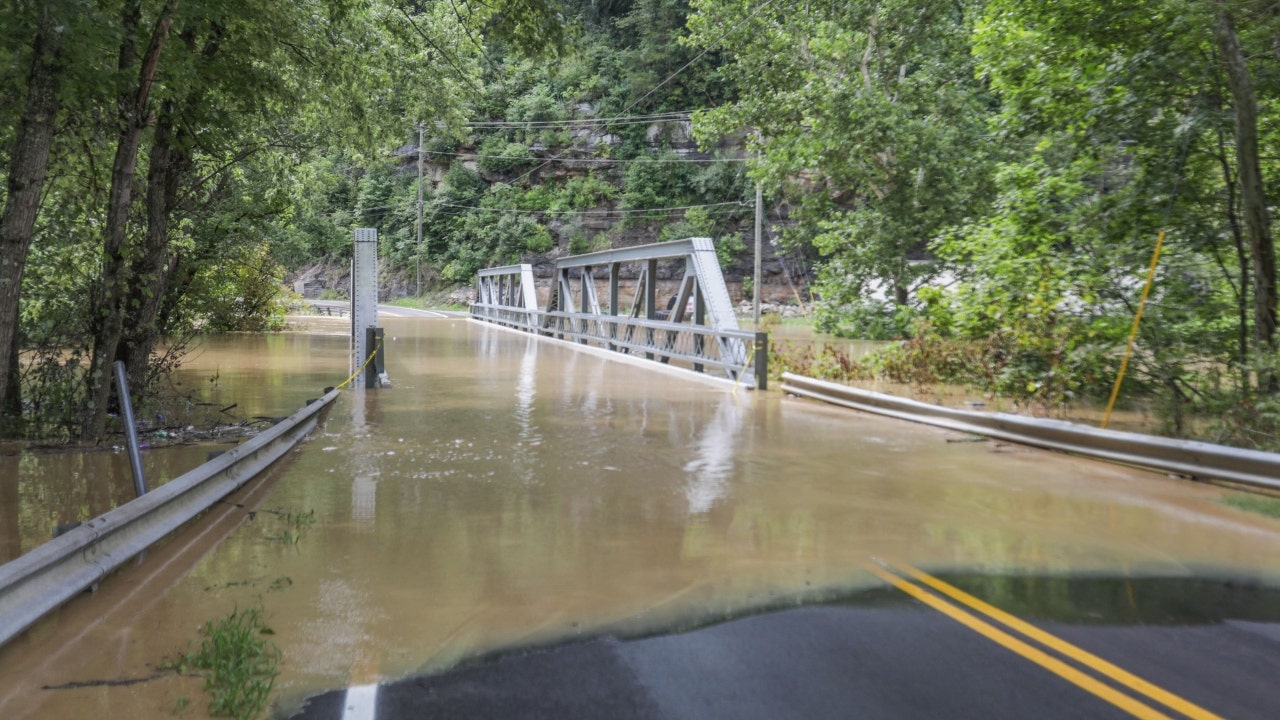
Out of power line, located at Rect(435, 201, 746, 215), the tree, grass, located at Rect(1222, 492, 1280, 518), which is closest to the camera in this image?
grass, located at Rect(1222, 492, 1280, 518)

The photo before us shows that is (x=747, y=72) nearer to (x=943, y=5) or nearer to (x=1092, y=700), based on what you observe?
(x=943, y=5)

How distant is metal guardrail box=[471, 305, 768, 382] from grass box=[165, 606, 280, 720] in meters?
13.7

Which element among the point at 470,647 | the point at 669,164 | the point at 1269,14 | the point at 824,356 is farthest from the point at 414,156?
the point at 470,647

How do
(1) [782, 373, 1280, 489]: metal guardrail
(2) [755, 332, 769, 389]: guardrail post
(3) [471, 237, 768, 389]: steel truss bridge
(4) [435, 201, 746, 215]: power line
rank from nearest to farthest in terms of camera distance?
(1) [782, 373, 1280, 489]: metal guardrail
(2) [755, 332, 769, 389]: guardrail post
(3) [471, 237, 768, 389]: steel truss bridge
(4) [435, 201, 746, 215]: power line

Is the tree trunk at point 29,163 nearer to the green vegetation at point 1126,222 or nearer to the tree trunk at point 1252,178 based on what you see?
the green vegetation at point 1126,222

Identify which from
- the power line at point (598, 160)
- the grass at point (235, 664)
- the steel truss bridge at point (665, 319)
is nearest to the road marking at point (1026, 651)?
the grass at point (235, 664)

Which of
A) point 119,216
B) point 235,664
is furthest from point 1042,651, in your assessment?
point 119,216

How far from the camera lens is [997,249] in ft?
52.4

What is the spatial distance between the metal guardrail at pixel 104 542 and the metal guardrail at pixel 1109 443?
8.13 meters

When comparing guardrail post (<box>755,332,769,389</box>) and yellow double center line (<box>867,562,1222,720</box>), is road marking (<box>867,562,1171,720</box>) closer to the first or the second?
yellow double center line (<box>867,562,1222,720</box>)

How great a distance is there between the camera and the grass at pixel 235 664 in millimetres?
3893

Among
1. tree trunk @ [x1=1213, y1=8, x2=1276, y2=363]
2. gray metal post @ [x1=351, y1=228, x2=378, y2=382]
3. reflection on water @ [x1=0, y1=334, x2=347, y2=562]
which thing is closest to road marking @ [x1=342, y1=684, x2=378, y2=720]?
reflection on water @ [x1=0, y1=334, x2=347, y2=562]

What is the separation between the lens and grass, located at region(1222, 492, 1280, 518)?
7.73 meters

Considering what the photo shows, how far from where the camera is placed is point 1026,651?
15.0 ft
